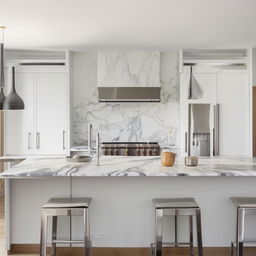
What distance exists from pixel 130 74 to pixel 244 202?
352 cm

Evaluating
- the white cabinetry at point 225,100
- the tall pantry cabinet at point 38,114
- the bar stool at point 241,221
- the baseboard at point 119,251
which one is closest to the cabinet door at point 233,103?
the white cabinetry at point 225,100

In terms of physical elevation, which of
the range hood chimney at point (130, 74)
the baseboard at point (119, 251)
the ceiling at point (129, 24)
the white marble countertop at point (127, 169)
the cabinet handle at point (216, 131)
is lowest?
the baseboard at point (119, 251)

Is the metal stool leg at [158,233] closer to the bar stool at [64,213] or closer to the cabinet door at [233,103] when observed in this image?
the bar stool at [64,213]

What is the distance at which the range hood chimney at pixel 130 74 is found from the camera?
6.52m

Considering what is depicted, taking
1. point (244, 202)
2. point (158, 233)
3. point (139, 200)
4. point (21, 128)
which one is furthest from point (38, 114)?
point (244, 202)

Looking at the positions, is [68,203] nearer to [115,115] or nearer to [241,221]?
[241,221]

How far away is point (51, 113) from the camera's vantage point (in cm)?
656

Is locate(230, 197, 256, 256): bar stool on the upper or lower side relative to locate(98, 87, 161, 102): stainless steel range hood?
lower

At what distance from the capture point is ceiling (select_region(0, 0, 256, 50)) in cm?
391

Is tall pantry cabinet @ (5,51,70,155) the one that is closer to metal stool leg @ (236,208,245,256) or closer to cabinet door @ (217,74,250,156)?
cabinet door @ (217,74,250,156)

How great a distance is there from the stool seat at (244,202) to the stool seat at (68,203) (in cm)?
128

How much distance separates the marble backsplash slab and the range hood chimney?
38 cm

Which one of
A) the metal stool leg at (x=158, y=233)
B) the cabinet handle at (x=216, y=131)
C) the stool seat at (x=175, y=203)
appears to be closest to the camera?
the metal stool leg at (x=158, y=233)

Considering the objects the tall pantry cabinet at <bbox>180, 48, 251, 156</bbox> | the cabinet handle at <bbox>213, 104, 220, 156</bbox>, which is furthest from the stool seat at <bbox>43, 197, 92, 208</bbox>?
the cabinet handle at <bbox>213, 104, 220, 156</bbox>
